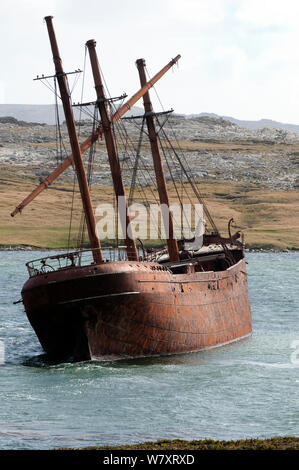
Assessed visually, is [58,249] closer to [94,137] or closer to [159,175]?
[159,175]

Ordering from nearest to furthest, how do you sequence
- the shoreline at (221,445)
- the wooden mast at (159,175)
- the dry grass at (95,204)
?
the shoreline at (221,445) → the wooden mast at (159,175) → the dry grass at (95,204)

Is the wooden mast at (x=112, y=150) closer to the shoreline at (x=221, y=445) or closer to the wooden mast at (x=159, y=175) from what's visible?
the wooden mast at (x=159, y=175)

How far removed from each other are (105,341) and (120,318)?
3.87ft

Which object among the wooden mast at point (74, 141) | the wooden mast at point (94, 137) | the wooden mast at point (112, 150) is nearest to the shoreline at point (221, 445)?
the wooden mast at point (74, 141)

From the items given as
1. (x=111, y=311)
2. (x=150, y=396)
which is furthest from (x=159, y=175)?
(x=150, y=396)

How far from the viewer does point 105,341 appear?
115 ft

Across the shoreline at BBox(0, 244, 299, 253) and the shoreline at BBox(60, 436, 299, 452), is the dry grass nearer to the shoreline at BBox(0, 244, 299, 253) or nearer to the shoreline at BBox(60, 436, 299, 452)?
the shoreline at BBox(0, 244, 299, 253)

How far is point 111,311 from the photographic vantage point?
34812 mm

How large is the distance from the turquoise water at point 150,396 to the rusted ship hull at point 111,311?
2.42 feet

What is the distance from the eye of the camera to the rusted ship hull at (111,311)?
34.4 metres

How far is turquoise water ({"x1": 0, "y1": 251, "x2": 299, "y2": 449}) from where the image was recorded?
23.7 m

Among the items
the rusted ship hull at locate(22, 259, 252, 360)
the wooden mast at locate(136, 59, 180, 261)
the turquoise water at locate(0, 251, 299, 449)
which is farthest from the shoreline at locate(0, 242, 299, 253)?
the rusted ship hull at locate(22, 259, 252, 360)

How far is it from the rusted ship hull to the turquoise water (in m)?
0.74

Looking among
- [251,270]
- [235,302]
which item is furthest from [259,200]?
[235,302]
